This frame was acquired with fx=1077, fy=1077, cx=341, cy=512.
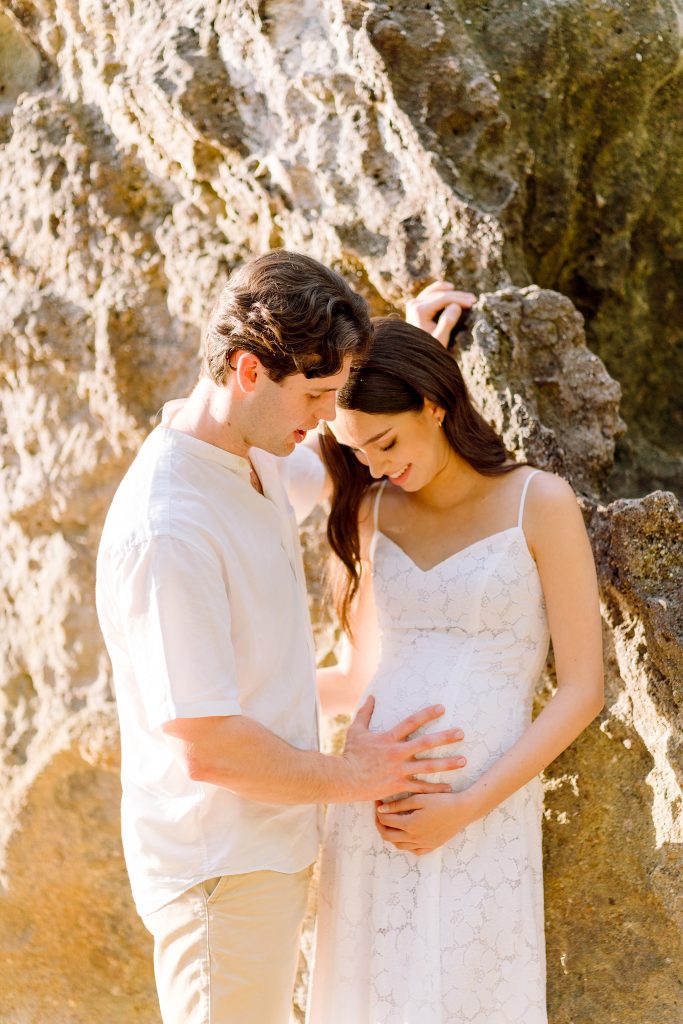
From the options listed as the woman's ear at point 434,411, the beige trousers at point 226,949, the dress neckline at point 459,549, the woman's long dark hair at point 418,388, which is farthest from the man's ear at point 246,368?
the beige trousers at point 226,949

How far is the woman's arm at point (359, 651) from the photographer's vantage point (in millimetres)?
2893

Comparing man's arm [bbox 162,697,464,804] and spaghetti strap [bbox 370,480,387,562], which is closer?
man's arm [bbox 162,697,464,804]

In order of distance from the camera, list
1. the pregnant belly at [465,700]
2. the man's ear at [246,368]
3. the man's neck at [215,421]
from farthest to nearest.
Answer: the pregnant belly at [465,700], the man's neck at [215,421], the man's ear at [246,368]

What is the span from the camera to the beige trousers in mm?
2312

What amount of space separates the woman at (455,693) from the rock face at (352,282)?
0.26m

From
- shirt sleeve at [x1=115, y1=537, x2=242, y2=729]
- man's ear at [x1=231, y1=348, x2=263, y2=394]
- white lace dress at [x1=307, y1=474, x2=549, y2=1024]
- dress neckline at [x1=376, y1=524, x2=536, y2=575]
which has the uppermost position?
man's ear at [x1=231, y1=348, x2=263, y2=394]

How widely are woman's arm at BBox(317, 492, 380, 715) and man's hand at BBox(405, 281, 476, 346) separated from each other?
490 millimetres

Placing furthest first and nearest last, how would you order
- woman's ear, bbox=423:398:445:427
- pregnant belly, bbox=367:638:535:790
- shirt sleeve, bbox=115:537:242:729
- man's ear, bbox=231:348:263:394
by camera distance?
woman's ear, bbox=423:398:445:427 → pregnant belly, bbox=367:638:535:790 → man's ear, bbox=231:348:263:394 → shirt sleeve, bbox=115:537:242:729

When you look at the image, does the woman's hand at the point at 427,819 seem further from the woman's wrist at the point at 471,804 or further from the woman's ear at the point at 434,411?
the woman's ear at the point at 434,411

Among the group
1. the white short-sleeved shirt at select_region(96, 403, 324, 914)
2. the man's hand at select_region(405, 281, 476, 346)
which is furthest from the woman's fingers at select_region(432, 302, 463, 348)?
the white short-sleeved shirt at select_region(96, 403, 324, 914)

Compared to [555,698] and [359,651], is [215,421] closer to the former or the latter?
[359,651]

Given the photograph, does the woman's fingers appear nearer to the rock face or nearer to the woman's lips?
the rock face

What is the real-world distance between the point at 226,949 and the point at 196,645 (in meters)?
0.69

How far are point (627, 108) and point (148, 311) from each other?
1.65m
